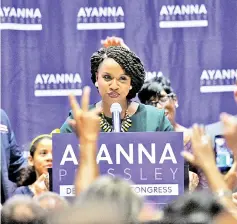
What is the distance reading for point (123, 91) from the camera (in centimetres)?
444

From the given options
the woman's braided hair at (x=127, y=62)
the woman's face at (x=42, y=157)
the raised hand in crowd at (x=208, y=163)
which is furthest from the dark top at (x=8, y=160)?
the raised hand in crowd at (x=208, y=163)

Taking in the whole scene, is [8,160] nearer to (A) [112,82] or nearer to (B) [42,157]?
(B) [42,157]

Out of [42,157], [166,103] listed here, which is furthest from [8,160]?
[166,103]

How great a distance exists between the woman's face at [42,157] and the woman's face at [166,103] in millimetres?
1009

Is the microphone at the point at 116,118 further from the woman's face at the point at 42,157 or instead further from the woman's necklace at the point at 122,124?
the woman's face at the point at 42,157

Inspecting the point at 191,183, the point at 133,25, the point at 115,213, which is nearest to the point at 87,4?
the point at 133,25

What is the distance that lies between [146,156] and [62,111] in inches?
155

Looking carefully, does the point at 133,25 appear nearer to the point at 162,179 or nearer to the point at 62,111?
the point at 62,111

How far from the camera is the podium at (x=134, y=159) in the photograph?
12.6 ft

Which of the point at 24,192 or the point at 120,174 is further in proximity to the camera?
the point at 24,192

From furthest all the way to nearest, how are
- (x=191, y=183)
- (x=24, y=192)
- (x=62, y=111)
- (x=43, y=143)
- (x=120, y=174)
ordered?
(x=62, y=111), (x=43, y=143), (x=24, y=192), (x=191, y=183), (x=120, y=174)

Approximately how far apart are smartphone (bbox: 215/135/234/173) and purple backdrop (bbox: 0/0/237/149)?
2.98ft

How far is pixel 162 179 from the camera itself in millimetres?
3867

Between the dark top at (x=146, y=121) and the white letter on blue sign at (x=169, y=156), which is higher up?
the dark top at (x=146, y=121)
